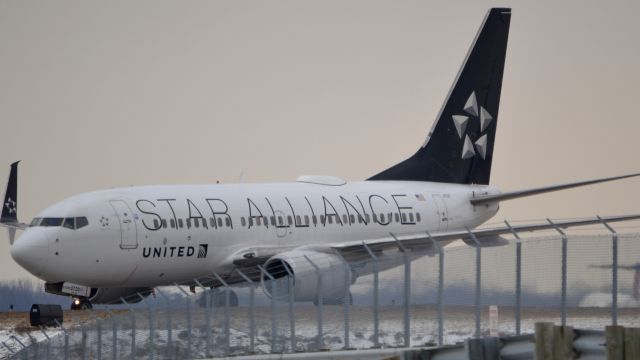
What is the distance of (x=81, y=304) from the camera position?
4638cm

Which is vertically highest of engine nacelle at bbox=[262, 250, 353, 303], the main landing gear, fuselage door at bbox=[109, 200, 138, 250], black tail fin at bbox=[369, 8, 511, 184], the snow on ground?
black tail fin at bbox=[369, 8, 511, 184]

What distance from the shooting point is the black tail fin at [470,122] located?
54.0 m

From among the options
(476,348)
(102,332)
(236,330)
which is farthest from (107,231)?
(476,348)

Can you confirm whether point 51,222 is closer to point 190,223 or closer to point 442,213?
point 190,223

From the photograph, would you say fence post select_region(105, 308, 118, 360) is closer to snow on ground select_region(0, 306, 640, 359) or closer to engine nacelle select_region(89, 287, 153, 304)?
snow on ground select_region(0, 306, 640, 359)

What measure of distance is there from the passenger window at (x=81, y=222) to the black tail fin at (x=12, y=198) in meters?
28.5

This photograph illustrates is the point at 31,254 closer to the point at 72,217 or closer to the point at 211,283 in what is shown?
the point at 72,217

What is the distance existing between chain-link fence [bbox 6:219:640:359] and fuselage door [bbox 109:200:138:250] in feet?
34.0

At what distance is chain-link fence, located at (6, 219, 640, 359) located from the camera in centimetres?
2416

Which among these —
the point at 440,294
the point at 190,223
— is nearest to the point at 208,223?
the point at 190,223

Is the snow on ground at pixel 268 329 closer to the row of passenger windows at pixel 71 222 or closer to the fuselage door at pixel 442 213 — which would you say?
the row of passenger windows at pixel 71 222

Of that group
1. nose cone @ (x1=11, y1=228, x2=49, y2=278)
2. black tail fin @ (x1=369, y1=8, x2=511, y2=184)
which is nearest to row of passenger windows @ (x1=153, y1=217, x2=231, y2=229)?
nose cone @ (x1=11, y1=228, x2=49, y2=278)

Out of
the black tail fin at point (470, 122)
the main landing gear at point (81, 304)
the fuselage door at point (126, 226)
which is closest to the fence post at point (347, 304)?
the fuselage door at point (126, 226)

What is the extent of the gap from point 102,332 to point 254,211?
48.3 ft
